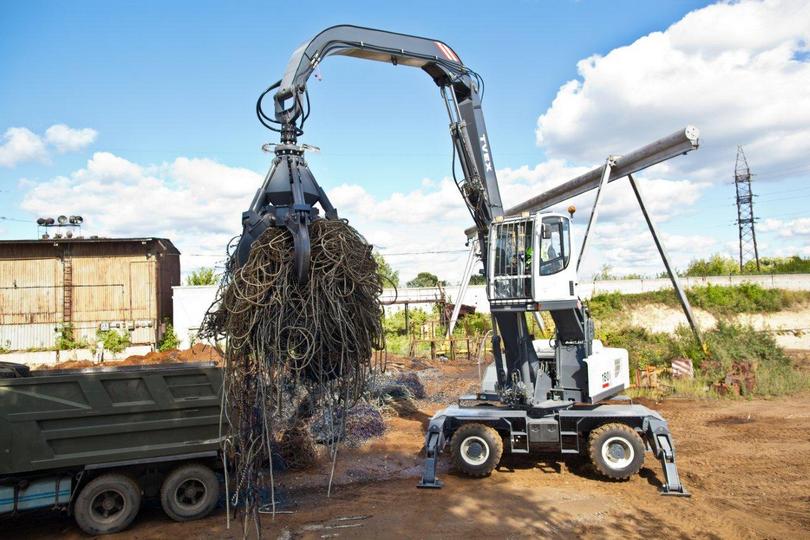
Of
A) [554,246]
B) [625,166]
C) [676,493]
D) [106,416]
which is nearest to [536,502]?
[676,493]

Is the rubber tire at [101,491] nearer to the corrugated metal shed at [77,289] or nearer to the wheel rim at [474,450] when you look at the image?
the wheel rim at [474,450]

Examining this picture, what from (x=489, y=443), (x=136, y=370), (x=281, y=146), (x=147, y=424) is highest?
(x=281, y=146)

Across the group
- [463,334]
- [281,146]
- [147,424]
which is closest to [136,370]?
[147,424]

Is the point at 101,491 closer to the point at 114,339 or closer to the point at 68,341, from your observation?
the point at 114,339

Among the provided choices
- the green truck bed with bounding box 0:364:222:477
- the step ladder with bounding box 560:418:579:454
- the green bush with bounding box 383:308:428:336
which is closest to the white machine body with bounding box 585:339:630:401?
the step ladder with bounding box 560:418:579:454

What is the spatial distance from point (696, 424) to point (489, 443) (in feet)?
19.1

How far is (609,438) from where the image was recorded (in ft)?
27.9

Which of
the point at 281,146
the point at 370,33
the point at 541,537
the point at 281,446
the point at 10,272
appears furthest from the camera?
the point at 10,272

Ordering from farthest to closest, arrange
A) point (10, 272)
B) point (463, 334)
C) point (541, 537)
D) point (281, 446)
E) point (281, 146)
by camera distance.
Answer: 1. point (463, 334)
2. point (10, 272)
3. point (281, 446)
4. point (541, 537)
5. point (281, 146)

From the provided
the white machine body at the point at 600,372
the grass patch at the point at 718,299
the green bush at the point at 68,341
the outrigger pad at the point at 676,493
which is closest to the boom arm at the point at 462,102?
the white machine body at the point at 600,372

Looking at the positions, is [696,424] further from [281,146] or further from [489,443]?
[281,146]

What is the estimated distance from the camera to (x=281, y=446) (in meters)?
9.27

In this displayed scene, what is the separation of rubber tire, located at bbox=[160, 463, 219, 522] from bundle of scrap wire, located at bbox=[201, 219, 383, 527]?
8.80 ft

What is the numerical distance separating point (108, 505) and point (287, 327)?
431 centimetres
